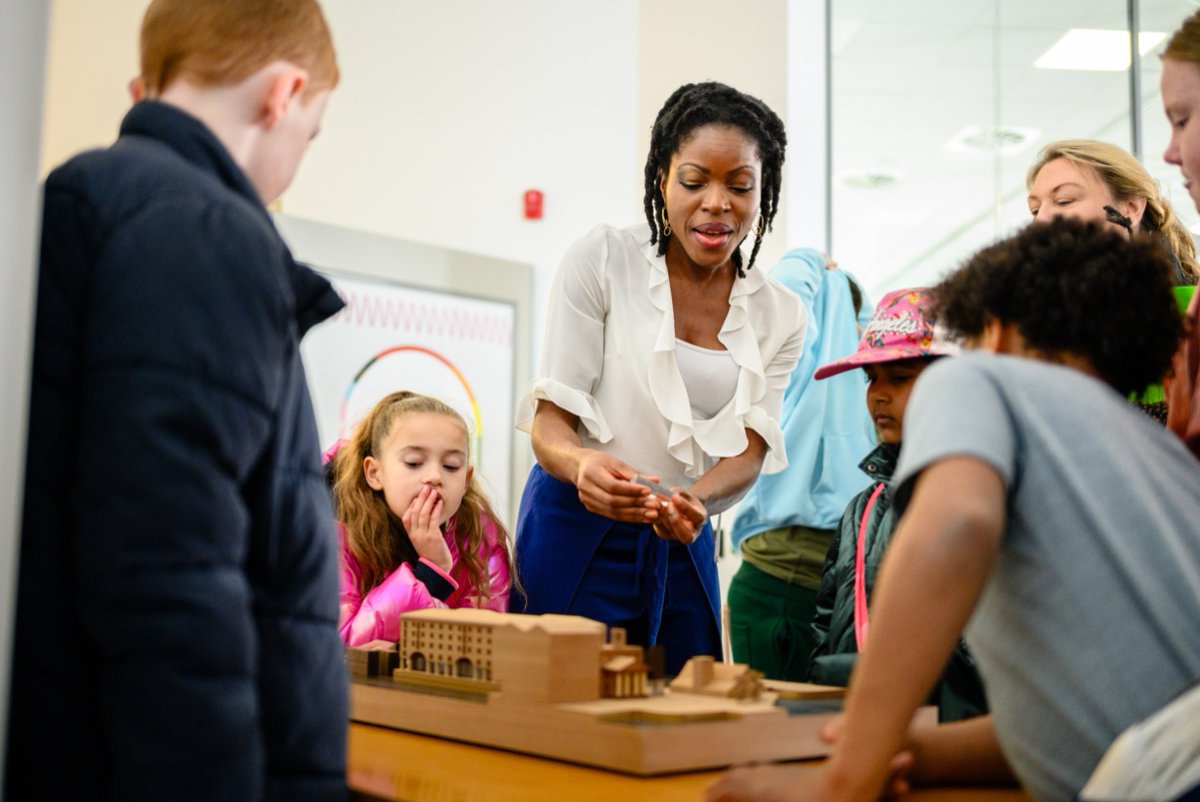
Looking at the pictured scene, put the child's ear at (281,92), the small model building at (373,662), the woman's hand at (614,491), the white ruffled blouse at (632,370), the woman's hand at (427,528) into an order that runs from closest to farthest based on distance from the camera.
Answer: the child's ear at (281,92)
the small model building at (373,662)
the woman's hand at (614,491)
the white ruffled blouse at (632,370)
the woman's hand at (427,528)

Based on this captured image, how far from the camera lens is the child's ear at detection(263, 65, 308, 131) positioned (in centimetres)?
105

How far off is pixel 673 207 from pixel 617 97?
1.92 metres

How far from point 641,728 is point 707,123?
1270 mm

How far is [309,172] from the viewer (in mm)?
3479

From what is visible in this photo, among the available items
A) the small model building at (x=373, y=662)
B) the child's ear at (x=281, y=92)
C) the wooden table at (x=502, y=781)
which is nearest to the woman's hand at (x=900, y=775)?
the wooden table at (x=502, y=781)

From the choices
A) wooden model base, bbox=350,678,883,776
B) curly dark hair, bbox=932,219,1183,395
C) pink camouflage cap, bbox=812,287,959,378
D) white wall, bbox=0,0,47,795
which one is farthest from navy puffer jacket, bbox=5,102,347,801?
pink camouflage cap, bbox=812,287,959,378

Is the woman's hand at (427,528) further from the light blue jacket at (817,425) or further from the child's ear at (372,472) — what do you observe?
the light blue jacket at (817,425)

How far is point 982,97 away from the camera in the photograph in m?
4.29

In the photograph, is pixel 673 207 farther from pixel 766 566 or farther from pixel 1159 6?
pixel 1159 6

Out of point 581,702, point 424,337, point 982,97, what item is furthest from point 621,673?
point 982,97

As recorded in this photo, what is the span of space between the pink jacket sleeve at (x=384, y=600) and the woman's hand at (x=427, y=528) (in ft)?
0.15

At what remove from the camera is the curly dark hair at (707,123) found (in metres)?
2.03

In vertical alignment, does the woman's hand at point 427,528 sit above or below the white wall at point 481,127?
below

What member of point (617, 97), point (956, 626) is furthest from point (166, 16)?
point (617, 97)
